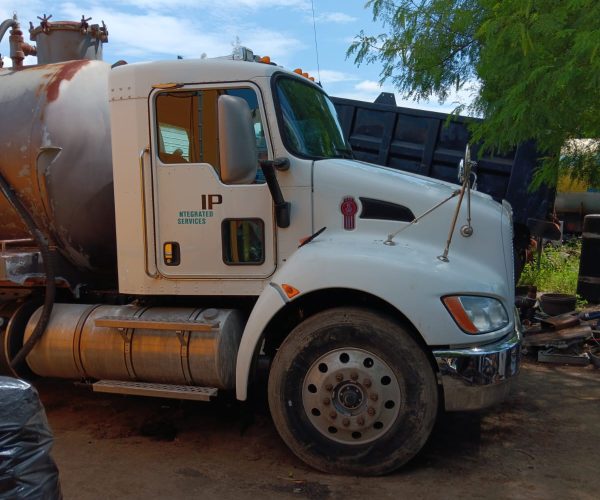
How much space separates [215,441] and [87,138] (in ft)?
8.08

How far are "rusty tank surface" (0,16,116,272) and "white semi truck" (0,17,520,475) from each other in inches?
0.6

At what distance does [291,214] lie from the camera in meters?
4.18

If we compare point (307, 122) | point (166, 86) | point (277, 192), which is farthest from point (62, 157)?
point (307, 122)

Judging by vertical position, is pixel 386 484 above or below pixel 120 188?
below

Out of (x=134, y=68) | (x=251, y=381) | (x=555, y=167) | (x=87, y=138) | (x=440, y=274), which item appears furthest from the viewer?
(x=555, y=167)

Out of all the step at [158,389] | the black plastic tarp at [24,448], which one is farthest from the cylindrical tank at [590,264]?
the black plastic tarp at [24,448]

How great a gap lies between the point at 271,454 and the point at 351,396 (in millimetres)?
829

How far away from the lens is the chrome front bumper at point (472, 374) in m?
3.58

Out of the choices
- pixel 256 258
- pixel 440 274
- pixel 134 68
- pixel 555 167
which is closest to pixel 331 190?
pixel 256 258

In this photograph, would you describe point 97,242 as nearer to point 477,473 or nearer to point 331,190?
point 331,190

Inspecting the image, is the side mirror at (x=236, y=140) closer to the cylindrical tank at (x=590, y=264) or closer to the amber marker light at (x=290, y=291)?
the amber marker light at (x=290, y=291)

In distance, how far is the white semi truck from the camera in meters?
3.69

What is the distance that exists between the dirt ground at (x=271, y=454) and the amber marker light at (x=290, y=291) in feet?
3.70

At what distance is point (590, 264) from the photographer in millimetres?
8633
